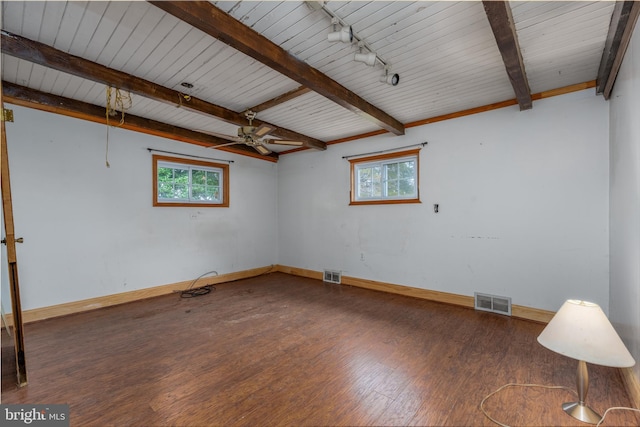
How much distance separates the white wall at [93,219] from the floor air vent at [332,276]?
6.25 ft

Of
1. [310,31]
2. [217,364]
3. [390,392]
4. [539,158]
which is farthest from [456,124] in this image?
[217,364]

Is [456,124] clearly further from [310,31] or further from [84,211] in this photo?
[84,211]

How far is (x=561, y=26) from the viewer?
204 centimetres

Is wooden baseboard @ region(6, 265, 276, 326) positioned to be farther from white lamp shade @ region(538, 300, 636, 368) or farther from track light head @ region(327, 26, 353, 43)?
white lamp shade @ region(538, 300, 636, 368)

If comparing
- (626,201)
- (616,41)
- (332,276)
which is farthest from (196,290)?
(616,41)

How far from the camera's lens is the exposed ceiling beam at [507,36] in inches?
65.4

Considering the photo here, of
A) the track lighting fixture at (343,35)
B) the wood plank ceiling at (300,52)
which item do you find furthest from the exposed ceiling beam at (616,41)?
the track lighting fixture at (343,35)

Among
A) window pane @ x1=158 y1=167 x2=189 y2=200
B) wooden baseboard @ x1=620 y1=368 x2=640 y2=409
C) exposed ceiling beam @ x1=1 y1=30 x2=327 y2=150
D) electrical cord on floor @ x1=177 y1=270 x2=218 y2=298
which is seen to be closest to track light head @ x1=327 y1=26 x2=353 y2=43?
exposed ceiling beam @ x1=1 y1=30 x2=327 y2=150

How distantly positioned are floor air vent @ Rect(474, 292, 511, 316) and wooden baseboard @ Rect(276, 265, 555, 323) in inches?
2.5

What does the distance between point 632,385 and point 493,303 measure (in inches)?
62.4

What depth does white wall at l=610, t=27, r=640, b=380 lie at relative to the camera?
→ 5.82 feet

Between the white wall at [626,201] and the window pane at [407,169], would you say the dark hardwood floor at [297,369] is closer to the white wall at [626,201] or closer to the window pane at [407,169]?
the white wall at [626,201]

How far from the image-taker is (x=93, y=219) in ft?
12.1

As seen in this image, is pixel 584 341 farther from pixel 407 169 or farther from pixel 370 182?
pixel 370 182
